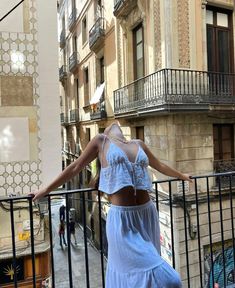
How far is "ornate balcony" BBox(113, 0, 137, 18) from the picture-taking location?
32.9 ft

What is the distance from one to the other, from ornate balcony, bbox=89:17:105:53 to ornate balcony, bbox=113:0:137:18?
1.86 meters

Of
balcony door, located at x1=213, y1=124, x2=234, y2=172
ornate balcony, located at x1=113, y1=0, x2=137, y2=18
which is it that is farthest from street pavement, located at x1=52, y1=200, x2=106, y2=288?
ornate balcony, located at x1=113, y1=0, x2=137, y2=18

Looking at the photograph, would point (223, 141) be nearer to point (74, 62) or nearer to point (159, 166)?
point (159, 166)

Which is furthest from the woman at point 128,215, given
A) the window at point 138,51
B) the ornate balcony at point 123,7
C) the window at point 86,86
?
the window at point 86,86

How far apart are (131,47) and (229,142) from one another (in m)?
4.51

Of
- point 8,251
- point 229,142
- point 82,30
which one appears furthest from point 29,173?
point 82,30

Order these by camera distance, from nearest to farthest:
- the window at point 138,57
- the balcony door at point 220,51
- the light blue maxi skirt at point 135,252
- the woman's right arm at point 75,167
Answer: the light blue maxi skirt at point 135,252 → the woman's right arm at point 75,167 → the balcony door at point 220,51 → the window at point 138,57

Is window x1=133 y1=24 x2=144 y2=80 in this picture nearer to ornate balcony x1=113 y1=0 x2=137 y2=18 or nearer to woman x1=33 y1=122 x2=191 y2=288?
ornate balcony x1=113 y1=0 x2=137 y2=18

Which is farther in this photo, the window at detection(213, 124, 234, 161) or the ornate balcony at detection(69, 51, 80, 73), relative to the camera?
the ornate balcony at detection(69, 51, 80, 73)

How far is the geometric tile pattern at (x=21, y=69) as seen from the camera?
503 cm

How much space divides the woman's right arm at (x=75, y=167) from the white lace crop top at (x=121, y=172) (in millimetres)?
98

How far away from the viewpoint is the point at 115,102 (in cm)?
1133

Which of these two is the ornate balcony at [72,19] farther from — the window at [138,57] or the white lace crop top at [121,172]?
the white lace crop top at [121,172]

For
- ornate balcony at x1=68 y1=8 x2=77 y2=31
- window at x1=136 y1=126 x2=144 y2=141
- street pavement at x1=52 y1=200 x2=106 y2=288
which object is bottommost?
street pavement at x1=52 y1=200 x2=106 y2=288
